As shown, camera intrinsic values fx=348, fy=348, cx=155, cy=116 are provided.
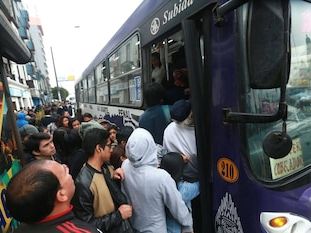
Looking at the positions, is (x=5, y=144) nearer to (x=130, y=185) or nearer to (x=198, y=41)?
(x=130, y=185)

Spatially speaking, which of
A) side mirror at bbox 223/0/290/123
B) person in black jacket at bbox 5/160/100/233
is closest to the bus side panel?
side mirror at bbox 223/0/290/123

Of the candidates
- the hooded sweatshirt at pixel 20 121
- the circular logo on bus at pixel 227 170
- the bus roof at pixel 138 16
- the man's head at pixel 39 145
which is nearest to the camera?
the circular logo on bus at pixel 227 170

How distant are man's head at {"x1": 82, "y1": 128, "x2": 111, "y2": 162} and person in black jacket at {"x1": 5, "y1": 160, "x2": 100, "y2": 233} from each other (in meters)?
0.99

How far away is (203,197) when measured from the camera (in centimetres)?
261

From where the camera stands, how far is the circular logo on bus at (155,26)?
3.58 metres

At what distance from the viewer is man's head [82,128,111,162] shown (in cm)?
254

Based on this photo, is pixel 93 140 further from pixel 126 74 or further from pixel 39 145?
pixel 126 74

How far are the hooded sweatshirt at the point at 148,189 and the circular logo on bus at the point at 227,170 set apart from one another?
0.36 meters

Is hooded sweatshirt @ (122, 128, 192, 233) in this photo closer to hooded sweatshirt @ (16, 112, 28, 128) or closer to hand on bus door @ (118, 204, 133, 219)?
hand on bus door @ (118, 204, 133, 219)

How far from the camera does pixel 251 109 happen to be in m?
2.09

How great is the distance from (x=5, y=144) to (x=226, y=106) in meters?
1.70

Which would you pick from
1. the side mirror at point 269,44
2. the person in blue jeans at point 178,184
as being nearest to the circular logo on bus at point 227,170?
the person in blue jeans at point 178,184

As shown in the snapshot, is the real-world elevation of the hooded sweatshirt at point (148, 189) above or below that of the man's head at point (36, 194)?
below

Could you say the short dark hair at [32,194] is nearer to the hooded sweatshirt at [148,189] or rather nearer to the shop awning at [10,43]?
the hooded sweatshirt at [148,189]
